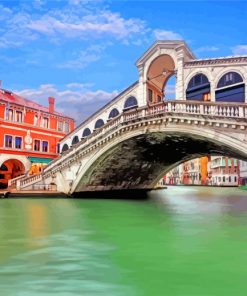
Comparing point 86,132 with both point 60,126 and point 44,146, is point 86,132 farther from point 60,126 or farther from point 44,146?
point 60,126

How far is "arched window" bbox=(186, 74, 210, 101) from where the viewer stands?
53.4 ft

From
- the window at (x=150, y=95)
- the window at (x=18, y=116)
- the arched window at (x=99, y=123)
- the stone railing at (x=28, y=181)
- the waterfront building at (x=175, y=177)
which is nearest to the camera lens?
the window at (x=150, y=95)

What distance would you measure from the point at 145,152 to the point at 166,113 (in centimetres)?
610

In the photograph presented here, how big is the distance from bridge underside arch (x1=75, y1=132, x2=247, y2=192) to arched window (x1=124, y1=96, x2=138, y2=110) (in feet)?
10.1

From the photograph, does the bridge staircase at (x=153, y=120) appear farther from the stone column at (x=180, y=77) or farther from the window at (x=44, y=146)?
the window at (x=44, y=146)

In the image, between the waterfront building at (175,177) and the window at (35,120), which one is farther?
the waterfront building at (175,177)

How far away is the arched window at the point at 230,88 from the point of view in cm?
1500

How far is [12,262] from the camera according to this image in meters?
4.92

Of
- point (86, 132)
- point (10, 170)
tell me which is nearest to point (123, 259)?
point (86, 132)

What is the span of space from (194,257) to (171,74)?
16.3 m

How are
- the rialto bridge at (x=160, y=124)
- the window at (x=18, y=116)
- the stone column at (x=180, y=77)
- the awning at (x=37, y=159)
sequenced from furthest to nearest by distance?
the awning at (x=37, y=159) → the window at (x=18, y=116) → the stone column at (x=180, y=77) → the rialto bridge at (x=160, y=124)

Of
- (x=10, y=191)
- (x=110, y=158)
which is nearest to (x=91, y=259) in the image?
(x=110, y=158)

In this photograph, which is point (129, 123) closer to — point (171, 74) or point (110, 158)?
point (110, 158)

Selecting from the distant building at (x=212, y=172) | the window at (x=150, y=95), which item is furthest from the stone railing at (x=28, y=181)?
the distant building at (x=212, y=172)
